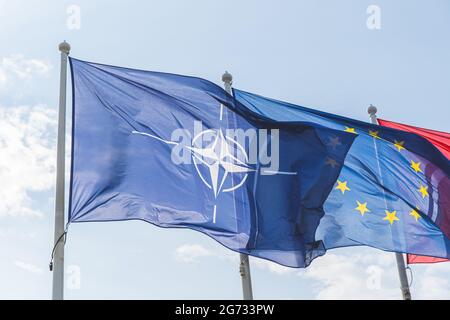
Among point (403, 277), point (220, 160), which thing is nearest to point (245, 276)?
point (220, 160)

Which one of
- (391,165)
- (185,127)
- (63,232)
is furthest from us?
(391,165)

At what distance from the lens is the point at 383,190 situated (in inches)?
640

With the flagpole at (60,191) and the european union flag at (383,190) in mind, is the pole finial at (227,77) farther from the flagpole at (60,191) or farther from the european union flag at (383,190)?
the flagpole at (60,191)

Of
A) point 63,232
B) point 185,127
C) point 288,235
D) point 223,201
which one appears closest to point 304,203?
point 288,235

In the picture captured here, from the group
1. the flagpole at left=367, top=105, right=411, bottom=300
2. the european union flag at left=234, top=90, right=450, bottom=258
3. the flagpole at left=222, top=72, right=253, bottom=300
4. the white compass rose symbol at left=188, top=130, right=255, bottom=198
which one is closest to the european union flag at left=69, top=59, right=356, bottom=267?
the white compass rose symbol at left=188, top=130, right=255, bottom=198

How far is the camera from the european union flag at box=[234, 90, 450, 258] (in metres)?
15.3

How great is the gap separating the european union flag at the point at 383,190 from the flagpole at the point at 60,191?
4162 millimetres

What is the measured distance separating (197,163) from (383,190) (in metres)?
4.73

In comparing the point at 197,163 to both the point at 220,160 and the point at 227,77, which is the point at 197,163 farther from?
the point at 227,77

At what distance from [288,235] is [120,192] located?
361 cm

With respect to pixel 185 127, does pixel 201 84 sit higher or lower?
higher

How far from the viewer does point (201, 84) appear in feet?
51.0
